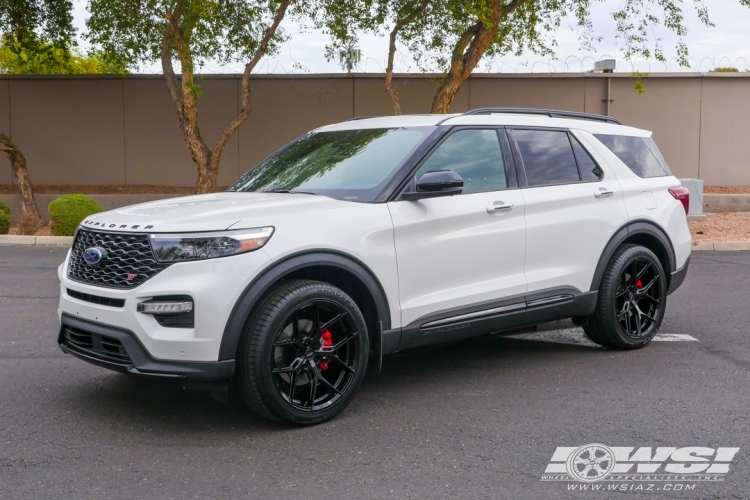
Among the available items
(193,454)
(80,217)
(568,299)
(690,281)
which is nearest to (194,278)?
(193,454)

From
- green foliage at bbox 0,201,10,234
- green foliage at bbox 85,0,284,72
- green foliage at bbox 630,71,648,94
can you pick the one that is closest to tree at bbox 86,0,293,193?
green foliage at bbox 85,0,284,72

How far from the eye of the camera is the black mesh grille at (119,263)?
443 centimetres

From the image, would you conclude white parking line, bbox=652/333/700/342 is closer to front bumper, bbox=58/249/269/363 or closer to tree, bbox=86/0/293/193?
front bumper, bbox=58/249/269/363

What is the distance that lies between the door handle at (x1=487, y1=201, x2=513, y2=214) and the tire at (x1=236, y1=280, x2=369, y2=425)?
4.26ft

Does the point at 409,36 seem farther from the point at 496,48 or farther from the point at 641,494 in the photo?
the point at 641,494

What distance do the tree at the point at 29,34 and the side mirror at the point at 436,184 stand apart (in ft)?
46.2

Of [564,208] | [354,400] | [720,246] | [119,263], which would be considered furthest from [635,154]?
[720,246]

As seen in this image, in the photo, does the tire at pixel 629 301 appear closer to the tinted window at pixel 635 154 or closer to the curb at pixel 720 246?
the tinted window at pixel 635 154

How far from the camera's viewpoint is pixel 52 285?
10.1 m

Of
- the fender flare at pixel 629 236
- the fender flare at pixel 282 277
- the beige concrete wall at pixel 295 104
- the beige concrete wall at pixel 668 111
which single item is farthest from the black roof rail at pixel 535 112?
the beige concrete wall at pixel 668 111

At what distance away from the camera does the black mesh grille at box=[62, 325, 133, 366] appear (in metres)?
4.50

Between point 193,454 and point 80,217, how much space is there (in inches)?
475

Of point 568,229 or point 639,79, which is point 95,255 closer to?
point 568,229

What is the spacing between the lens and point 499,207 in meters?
5.64
